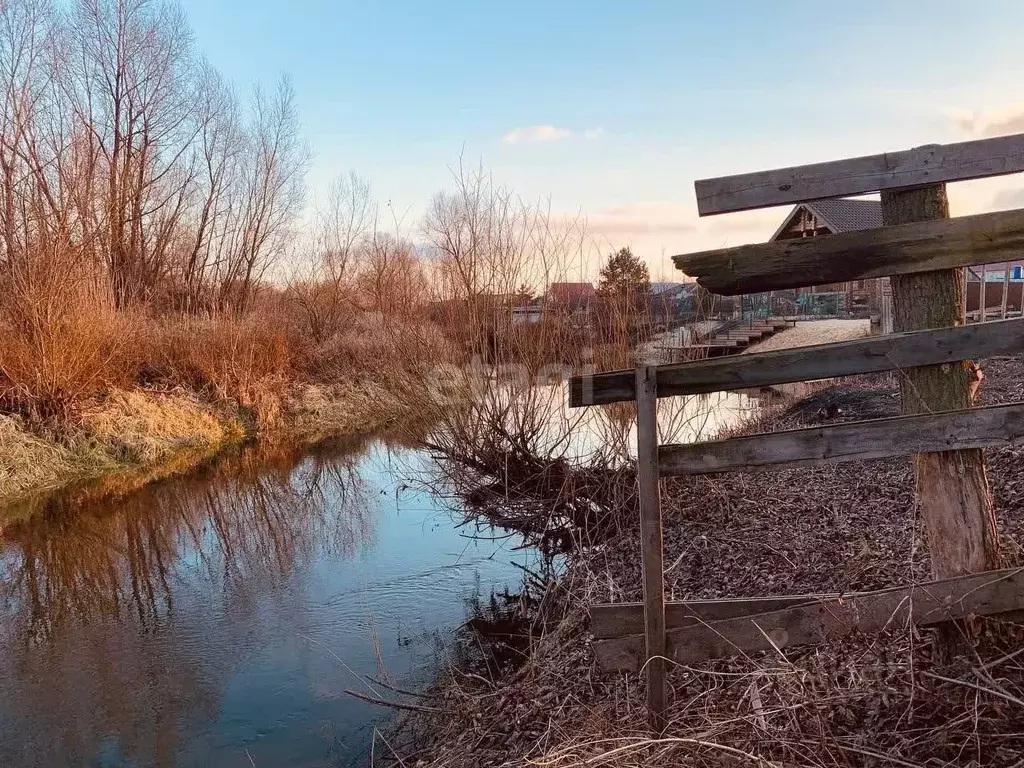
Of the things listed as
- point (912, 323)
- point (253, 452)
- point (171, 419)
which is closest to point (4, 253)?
point (171, 419)

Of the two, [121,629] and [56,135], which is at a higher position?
[56,135]

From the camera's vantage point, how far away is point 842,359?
2.82 meters

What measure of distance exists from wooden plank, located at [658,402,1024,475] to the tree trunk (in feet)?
0.45

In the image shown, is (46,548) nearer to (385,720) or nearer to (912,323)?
(385,720)

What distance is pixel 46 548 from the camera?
28.2 feet

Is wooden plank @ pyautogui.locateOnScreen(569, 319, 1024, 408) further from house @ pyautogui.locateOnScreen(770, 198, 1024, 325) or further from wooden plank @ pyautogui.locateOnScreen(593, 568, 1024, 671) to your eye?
house @ pyautogui.locateOnScreen(770, 198, 1024, 325)

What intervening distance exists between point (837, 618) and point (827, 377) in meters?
0.97

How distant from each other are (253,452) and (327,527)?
564cm

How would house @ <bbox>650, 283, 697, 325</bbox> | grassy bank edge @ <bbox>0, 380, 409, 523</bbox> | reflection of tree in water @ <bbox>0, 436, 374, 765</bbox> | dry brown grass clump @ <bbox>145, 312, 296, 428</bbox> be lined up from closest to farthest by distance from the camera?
reflection of tree in water @ <bbox>0, 436, 374, 765</bbox>
house @ <bbox>650, 283, 697, 325</bbox>
grassy bank edge @ <bbox>0, 380, 409, 523</bbox>
dry brown grass clump @ <bbox>145, 312, 296, 428</bbox>

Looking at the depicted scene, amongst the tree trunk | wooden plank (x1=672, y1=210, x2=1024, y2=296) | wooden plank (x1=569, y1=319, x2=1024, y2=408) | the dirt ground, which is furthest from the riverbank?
the dirt ground

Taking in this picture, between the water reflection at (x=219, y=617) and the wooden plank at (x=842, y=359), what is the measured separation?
330cm

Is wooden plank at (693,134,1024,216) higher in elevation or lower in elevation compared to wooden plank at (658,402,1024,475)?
higher

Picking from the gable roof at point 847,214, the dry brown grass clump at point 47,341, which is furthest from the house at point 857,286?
the dry brown grass clump at point 47,341

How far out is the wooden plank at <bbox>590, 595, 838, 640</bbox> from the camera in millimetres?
3014
